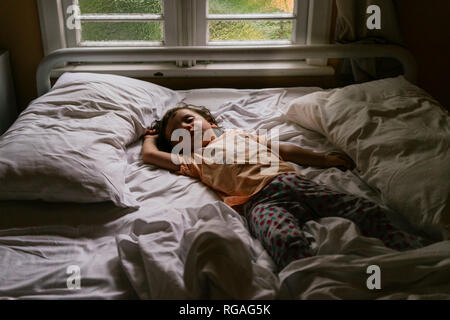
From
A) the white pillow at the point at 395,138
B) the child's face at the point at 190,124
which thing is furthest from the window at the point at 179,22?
the child's face at the point at 190,124

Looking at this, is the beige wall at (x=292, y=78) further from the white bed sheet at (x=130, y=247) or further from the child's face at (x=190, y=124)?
the white bed sheet at (x=130, y=247)

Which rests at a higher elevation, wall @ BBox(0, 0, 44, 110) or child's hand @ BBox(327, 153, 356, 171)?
wall @ BBox(0, 0, 44, 110)

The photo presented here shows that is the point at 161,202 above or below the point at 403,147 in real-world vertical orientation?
below

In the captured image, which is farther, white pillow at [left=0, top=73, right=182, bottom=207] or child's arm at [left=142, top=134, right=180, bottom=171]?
child's arm at [left=142, top=134, right=180, bottom=171]

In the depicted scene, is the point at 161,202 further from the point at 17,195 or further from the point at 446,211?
the point at 446,211

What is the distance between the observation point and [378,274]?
0.96 meters

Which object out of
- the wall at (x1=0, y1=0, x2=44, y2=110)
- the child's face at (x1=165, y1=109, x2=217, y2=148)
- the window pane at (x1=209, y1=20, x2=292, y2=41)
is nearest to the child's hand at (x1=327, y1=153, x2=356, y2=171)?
the child's face at (x1=165, y1=109, x2=217, y2=148)

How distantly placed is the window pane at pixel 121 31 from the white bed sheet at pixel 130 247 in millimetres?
944

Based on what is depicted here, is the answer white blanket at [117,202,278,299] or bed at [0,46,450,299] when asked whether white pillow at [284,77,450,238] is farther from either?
white blanket at [117,202,278,299]

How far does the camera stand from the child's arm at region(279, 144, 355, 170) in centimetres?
159

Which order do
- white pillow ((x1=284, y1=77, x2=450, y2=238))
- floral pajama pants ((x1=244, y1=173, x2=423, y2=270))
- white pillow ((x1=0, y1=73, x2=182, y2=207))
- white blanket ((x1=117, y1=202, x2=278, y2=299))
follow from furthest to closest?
white pillow ((x1=0, y1=73, x2=182, y2=207)), white pillow ((x1=284, y1=77, x2=450, y2=238)), floral pajama pants ((x1=244, y1=173, x2=423, y2=270)), white blanket ((x1=117, y1=202, x2=278, y2=299))
